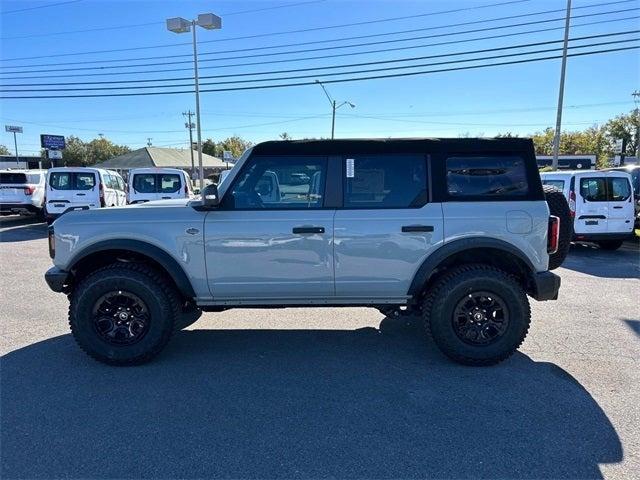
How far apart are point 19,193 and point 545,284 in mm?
16531

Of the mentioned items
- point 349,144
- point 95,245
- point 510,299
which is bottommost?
point 510,299

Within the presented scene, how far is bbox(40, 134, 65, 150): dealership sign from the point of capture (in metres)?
42.3

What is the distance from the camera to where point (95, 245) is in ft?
13.1

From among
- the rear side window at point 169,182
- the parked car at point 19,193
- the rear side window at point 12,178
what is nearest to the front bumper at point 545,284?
the rear side window at point 169,182

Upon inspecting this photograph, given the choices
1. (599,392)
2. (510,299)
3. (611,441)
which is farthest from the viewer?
(510,299)

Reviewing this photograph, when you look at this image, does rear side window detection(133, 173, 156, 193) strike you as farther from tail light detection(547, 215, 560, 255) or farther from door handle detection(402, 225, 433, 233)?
tail light detection(547, 215, 560, 255)

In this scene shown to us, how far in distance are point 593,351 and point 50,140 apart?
48477 millimetres

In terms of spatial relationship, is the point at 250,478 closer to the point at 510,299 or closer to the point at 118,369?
the point at 118,369

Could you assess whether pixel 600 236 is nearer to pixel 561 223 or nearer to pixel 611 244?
pixel 611 244

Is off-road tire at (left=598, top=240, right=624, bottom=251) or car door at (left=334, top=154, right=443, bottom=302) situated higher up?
car door at (left=334, top=154, right=443, bottom=302)

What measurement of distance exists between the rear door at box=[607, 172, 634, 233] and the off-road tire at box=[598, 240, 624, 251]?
1.61 ft

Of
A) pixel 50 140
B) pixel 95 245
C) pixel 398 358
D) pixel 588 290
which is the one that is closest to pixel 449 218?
pixel 398 358

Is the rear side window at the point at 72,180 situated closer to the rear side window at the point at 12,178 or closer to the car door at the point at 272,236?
the rear side window at the point at 12,178

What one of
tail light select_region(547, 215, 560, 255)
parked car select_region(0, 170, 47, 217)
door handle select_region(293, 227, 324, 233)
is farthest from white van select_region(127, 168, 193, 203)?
tail light select_region(547, 215, 560, 255)
